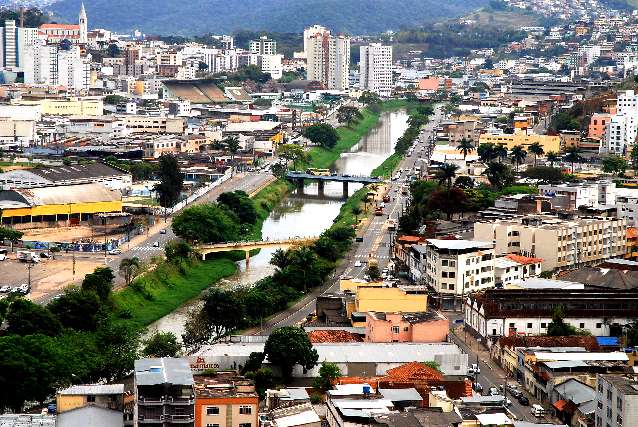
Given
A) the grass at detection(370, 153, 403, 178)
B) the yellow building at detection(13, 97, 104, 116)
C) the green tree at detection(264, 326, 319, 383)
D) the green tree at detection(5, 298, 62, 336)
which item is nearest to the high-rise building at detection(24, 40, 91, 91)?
the yellow building at detection(13, 97, 104, 116)

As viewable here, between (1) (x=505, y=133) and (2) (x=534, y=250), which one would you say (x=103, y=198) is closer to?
(2) (x=534, y=250)

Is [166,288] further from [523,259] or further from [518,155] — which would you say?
[518,155]

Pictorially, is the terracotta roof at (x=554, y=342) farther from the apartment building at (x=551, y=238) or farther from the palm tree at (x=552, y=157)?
the palm tree at (x=552, y=157)

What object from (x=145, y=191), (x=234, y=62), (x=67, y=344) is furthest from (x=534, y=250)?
(x=234, y=62)

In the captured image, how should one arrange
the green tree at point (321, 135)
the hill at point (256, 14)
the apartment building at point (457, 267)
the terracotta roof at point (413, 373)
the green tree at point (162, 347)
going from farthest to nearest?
the hill at point (256, 14) → the green tree at point (321, 135) → the apartment building at point (457, 267) → the green tree at point (162, 347) → the terracotta roof at point (413, 373)

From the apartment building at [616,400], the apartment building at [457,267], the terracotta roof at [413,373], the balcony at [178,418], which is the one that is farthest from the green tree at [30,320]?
the apartment building at [616,400]

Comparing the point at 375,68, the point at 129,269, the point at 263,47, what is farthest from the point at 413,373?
the point at 263,47

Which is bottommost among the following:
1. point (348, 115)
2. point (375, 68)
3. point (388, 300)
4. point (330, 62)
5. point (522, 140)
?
point (388, 300)

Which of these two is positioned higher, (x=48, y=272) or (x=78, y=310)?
(x=78, y=310)
